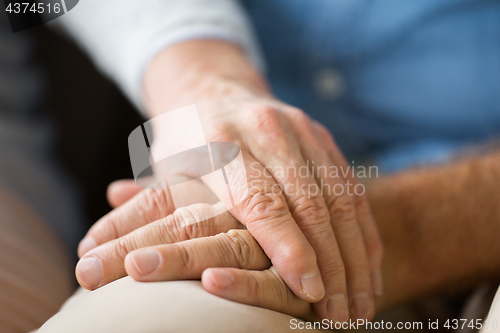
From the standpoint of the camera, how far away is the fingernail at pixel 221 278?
36cm

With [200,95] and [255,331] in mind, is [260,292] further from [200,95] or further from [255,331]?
[200,95]

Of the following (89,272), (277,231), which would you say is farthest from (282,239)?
(89,272)

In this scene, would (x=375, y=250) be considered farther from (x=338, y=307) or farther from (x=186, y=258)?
(x=186, y=258)

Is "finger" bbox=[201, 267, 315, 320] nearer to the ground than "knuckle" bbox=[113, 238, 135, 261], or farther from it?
nearer to the ground

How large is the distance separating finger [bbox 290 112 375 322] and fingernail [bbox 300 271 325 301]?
0.12 feet

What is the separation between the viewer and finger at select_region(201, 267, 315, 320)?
0.36m

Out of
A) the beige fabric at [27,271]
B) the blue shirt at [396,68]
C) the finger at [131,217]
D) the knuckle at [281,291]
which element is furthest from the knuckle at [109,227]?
the blue shirt at [396,68]

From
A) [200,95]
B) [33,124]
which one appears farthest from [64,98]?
[200,95]

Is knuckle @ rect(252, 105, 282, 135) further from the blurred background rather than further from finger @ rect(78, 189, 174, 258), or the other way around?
the blurred background

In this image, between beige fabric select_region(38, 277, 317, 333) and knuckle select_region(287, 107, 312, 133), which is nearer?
beige fabric select_region(38, 277, 317, 333)

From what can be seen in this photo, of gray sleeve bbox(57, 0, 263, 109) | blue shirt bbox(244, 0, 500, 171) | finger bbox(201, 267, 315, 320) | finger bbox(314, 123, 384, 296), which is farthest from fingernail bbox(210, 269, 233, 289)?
blue shirt bbox(244, 0, 500, 171)

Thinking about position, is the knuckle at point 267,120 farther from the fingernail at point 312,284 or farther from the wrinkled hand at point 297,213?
the fingernail at point 312,284

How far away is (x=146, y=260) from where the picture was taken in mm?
360

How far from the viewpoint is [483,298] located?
580 millimetres
